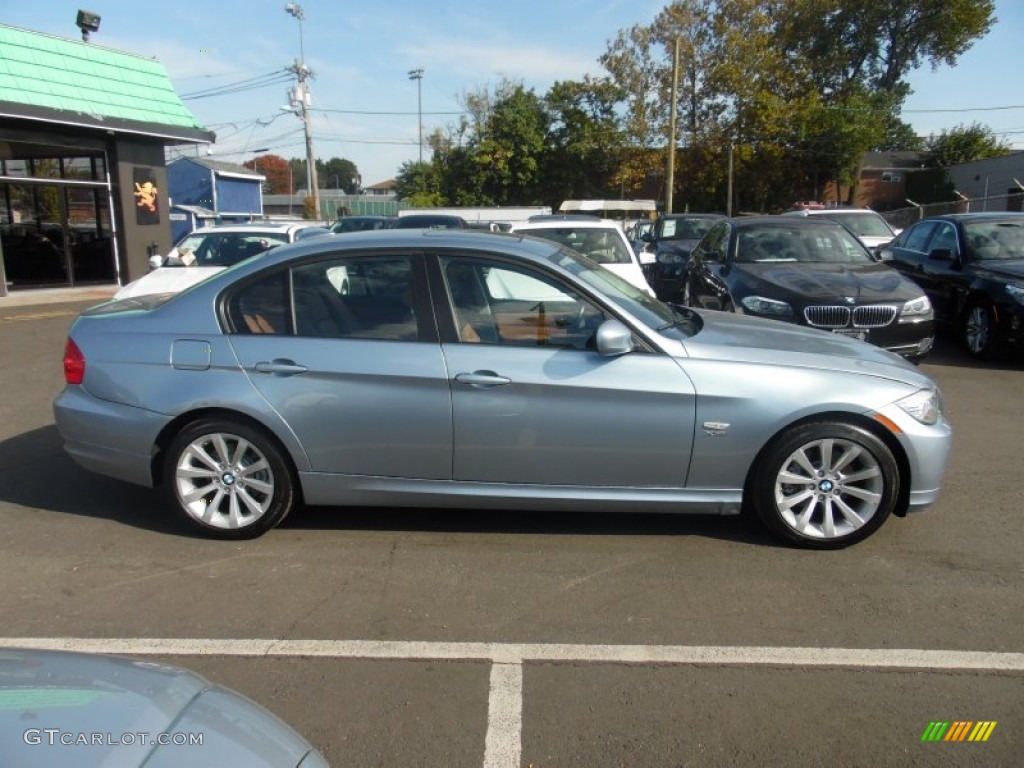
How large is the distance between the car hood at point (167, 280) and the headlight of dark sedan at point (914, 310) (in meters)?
8.21

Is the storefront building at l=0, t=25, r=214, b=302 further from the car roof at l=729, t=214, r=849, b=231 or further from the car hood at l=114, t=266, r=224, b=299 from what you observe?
the car roof at l=729, t=214, r=849, b=231

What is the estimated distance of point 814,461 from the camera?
410 centimetres

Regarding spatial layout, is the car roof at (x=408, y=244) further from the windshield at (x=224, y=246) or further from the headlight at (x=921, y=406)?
the windshield at (x=224, y=246)

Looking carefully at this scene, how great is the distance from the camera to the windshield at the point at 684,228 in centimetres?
1714

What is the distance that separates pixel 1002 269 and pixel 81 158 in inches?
693

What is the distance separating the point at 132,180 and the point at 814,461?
1818cm

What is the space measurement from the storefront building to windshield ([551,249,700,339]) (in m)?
14.3

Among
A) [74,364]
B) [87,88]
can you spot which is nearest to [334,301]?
[74,364]

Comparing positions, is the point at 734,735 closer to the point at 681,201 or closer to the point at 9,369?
the point at 9,369

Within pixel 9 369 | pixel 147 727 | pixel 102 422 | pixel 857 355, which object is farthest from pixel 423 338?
pixel 9 369

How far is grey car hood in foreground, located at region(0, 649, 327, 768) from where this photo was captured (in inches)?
60.0

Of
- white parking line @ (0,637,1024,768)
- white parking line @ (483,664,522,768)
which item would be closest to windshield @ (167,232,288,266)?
white parking line @ (0,637,1024,768)

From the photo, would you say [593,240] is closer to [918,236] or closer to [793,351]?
[918,236]

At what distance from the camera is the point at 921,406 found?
4.13 meters
